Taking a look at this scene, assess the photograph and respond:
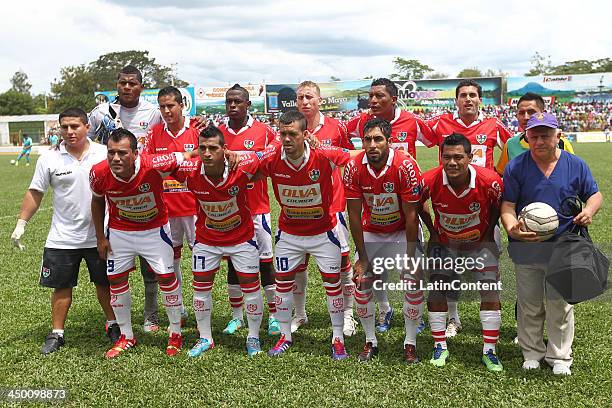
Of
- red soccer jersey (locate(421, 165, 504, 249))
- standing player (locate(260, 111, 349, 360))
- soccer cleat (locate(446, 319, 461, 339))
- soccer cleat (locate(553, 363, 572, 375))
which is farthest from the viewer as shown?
soccer cleat (locate(446, 319, 461, 339))

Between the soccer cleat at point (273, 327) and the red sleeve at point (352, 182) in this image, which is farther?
the soccer cleat at point (273, 327)

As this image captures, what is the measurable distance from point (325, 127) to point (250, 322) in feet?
6.85

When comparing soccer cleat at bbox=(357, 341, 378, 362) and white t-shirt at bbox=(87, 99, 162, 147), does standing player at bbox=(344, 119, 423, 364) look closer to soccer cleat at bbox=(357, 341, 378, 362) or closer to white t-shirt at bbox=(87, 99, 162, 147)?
soccer cleat at bbox=(357, 341, 378, 362)

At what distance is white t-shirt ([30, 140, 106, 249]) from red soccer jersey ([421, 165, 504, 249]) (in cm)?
315

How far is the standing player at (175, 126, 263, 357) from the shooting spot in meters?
4.77

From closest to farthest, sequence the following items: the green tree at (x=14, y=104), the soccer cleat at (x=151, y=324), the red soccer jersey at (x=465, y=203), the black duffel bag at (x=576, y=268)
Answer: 1. the black duffel bag at (x=576, y=268)
2. the red soccer jersey at (x=465, y=203)
3. the soccer cleat at (x=151, y=324)
4. the green tree at (x=14, y=104)

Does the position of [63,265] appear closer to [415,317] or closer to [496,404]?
[415,317]

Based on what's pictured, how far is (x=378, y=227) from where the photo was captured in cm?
485

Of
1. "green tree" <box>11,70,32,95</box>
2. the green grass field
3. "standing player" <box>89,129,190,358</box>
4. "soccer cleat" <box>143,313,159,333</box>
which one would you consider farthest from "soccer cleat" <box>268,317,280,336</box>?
"green tree" <box>11,70,32,95</box>

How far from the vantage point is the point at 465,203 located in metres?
4.41

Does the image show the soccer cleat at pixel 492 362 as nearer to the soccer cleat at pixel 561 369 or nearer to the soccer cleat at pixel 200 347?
the soccer cleat at pixel 561 369

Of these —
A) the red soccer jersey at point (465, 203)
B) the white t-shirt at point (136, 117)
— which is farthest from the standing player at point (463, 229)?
the white t-shirt at point (136, 117)

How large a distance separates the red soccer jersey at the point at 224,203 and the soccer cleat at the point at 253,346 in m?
0.91

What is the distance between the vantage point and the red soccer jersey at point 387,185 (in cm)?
445
